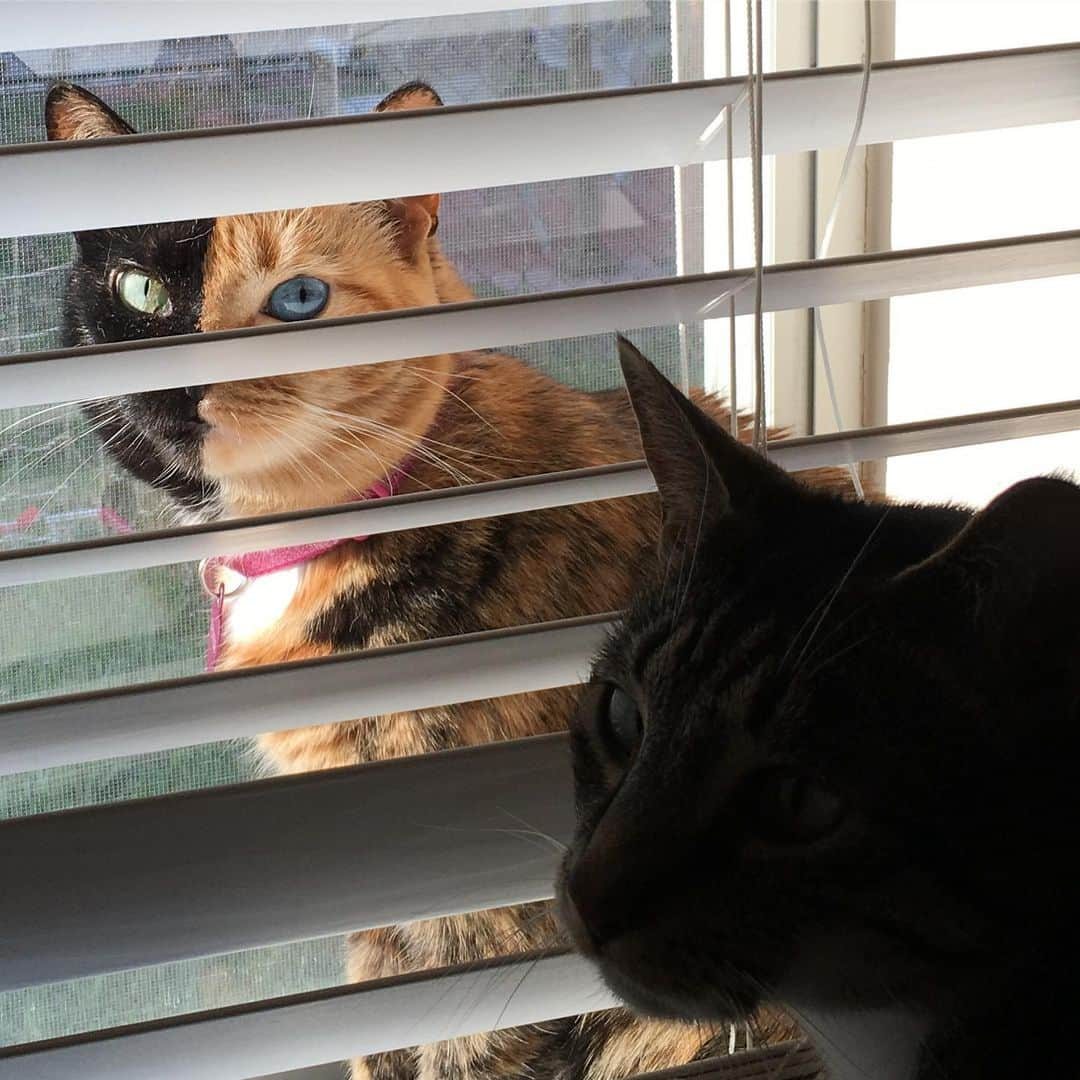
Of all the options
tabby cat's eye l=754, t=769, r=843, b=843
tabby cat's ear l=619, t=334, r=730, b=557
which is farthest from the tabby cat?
tabby cat's eye l=754, t=769, r=843, b=843

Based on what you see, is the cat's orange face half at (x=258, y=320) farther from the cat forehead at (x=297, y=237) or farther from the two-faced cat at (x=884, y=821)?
the two-faced cat at (x=884, y=821)

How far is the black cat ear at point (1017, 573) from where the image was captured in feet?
1.52

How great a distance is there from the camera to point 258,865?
607 mm

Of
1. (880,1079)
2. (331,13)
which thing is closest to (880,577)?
(880,1079)

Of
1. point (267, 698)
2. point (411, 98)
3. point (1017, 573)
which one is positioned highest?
point (411, 98)

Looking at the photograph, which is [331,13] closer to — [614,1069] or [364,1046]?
[364,1046]

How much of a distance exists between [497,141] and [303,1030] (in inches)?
19.1

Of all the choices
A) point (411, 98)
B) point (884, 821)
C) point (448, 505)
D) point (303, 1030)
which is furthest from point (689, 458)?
point (411, 98)

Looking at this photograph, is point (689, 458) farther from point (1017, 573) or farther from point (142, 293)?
point (142, 293)

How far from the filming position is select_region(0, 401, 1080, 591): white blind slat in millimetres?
601

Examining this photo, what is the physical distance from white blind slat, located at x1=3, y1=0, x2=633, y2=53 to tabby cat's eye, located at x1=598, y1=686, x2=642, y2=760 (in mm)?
378

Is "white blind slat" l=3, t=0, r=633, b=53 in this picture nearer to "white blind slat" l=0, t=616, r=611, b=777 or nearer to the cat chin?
"white blind slat" l=0, t=616, r=611, b=777

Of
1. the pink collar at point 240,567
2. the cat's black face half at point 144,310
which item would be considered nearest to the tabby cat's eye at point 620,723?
the pink collar at point 240,567

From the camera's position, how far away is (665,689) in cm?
61
